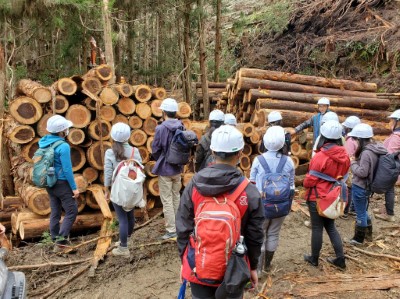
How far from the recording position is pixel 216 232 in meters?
2.45

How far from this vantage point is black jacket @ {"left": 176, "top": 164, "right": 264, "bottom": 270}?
2541 millimetres

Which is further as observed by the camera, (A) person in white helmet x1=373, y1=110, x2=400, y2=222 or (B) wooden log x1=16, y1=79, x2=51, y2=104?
(B) wooden log x1=16, y1=79, x2=51, y2=104

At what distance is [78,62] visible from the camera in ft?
59.8

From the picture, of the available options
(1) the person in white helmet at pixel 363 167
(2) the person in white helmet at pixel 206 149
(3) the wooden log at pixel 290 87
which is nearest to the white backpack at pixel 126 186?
(2) the person in white helmet at pixel 206 149

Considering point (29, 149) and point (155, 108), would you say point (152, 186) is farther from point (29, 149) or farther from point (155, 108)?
point (29, 149)

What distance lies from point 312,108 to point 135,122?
18.0 ft

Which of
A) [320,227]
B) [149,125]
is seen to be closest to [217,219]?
[320,227]

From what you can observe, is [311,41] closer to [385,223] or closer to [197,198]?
[385,223]

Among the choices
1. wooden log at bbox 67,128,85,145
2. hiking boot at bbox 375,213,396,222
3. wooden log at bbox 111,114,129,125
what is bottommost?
hiking boot at bbox 375,213,396,222

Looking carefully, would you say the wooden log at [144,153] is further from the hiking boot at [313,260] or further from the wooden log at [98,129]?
the hiking boot at [313,260]

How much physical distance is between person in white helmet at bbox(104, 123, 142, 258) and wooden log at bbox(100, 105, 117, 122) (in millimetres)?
2069

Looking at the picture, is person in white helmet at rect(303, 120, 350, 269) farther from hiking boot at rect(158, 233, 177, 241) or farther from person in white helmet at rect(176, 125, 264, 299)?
hiking boot at rect(158, 233, 177, 241)

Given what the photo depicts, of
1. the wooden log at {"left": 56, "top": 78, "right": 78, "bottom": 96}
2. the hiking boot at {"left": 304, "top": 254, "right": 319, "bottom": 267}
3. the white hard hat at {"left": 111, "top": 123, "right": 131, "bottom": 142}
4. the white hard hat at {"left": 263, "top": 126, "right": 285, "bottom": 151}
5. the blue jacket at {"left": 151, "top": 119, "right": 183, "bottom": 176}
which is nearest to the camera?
the white hard hat at {"left": 263, "top": 126, "right": 285, "bottom": 151}

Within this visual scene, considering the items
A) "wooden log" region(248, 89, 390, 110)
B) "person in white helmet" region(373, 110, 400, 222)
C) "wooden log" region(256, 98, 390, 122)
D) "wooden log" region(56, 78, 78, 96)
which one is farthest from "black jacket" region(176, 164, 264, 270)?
"wooden log" region(248, 89, 390, 110)
